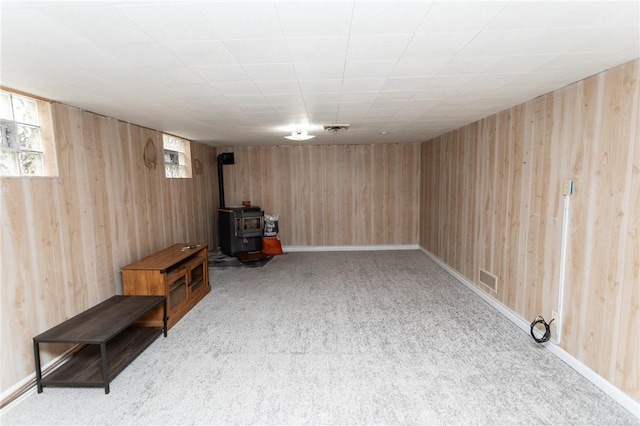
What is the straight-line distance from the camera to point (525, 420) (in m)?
1.87

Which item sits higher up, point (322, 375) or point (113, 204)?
point (113, 204)

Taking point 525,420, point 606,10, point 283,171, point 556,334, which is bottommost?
point 525,420

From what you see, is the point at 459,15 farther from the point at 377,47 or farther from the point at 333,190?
the point at 333,190

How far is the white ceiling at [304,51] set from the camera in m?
1.33

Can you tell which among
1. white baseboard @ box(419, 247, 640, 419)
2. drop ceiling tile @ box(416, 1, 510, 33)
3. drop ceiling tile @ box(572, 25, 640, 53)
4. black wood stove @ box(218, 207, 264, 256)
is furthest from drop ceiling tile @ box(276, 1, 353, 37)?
black wood stove @ box(218, 207, 264, 256)

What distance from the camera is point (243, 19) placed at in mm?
1391

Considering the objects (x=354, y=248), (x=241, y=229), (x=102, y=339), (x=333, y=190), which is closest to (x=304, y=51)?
(x=102, y=339)

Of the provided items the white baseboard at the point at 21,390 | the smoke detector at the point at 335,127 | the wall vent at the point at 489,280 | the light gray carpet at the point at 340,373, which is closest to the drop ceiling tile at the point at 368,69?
the smoke detector at the point at 335,127

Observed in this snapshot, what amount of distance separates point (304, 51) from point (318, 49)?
0.08 metres

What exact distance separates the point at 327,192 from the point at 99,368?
15.6ft

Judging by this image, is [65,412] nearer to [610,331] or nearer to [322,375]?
[322,375]

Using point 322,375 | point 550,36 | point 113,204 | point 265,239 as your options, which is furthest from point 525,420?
point 265,239

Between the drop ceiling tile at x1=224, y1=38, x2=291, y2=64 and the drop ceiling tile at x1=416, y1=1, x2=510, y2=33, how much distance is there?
735 mm

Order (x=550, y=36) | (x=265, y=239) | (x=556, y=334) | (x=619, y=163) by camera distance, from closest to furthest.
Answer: (x=550, y=36), (x=619, y=163), (x=556, y=334), (x=265, y=239)
